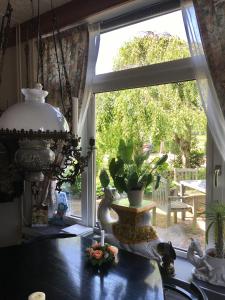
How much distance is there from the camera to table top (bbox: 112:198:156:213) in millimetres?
1940

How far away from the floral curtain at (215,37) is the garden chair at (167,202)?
79cm

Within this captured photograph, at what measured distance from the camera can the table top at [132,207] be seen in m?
1.94

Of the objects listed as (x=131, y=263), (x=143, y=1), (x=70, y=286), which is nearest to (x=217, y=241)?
(x=131, y=263)

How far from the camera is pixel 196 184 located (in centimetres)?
200

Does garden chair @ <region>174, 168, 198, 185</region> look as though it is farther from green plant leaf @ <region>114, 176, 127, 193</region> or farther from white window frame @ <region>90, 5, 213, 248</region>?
Result: green plant leaf @ <region>114, 176, 127, 193</region>

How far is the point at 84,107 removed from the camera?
2.35 meters

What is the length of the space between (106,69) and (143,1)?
0.58m

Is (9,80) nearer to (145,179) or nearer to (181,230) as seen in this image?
(145,179)

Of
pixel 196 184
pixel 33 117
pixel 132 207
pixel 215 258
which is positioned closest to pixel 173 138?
pixel 196 184

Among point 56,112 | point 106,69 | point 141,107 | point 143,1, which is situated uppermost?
point 143,1

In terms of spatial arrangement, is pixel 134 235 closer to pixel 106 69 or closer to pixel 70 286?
pixel 70 286

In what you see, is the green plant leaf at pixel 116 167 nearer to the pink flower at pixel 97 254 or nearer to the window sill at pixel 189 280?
the pink flower at pixel 97 254

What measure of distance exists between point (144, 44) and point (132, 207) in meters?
1.21

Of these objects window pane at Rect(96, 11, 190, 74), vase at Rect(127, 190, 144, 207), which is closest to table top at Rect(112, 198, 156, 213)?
vase at Rect(127, 190, 144, 207)
